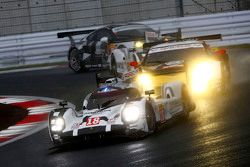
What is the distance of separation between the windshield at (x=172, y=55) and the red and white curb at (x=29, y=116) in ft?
6.31

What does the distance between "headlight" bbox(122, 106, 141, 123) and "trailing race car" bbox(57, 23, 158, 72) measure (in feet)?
26.7

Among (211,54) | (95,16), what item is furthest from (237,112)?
(95,16)

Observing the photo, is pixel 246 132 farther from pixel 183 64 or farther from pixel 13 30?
pixel 13 30

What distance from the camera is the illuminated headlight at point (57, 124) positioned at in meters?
9.25

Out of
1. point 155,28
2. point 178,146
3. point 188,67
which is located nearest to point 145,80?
point 188,67

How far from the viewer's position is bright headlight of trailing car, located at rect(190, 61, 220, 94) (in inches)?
480

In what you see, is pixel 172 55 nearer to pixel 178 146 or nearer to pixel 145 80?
pixel 145 80

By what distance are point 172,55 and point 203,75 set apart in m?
0.81

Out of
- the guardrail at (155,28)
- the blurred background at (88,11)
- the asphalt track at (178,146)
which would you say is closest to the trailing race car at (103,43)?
the blurred background at (88,11)

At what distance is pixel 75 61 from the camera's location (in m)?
20.1

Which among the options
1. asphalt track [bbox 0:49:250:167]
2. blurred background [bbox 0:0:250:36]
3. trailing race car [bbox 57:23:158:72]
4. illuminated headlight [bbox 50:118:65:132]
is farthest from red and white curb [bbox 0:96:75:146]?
blurred background [bbox 0:0:250:36]

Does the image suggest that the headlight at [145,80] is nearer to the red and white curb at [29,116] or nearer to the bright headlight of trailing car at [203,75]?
the bright headlight of trailing car at [203,75]

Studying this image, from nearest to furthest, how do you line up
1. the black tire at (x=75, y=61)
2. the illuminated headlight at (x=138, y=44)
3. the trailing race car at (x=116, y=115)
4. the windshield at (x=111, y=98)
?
the trailing race car at (x=116, y=115)
the windshield at (x=111, y=98)
the illuminated headlight at (x=138, y=44)
the black tire at (x=75, y=61)

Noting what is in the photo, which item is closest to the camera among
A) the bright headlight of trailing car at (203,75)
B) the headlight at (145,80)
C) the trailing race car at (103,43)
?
the headlight at (145,80)
